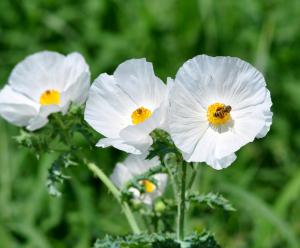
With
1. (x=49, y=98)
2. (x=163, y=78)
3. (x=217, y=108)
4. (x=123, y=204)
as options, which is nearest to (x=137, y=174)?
(x=123, y=204)

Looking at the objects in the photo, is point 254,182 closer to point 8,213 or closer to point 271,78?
point 271,78

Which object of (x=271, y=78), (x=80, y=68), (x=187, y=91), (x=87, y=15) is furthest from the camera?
(x=87, y=15)

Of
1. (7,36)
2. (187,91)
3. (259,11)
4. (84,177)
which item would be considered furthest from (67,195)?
(187,91)

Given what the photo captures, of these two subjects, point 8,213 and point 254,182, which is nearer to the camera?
point 8,213

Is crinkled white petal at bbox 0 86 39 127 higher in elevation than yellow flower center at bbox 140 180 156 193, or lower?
higher

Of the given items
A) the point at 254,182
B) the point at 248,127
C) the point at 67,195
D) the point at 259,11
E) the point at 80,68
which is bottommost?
the point at 248,127

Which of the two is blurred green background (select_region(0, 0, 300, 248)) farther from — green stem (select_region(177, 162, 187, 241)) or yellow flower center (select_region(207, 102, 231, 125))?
yellow flower center (select_region(207, 102, 231, 125))

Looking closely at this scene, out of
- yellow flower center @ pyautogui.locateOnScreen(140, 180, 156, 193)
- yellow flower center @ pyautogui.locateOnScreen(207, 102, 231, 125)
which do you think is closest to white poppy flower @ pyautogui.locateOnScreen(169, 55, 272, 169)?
yellow flower center @ pyautogui.locateOnScreen(207, 102, 231, 125)

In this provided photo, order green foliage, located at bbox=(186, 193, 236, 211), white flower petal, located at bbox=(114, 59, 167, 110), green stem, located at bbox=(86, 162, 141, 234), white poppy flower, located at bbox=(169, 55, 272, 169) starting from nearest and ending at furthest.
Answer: white poppy flower, located at bbox=(169, 55, 272, 169)
white flower petal, located at bbox=(114, 59, 167, 110)
green foliage, located at bbox=(186, 193, 236, 211)
green stem, located at bbox=(86, 162, 141, 234)
